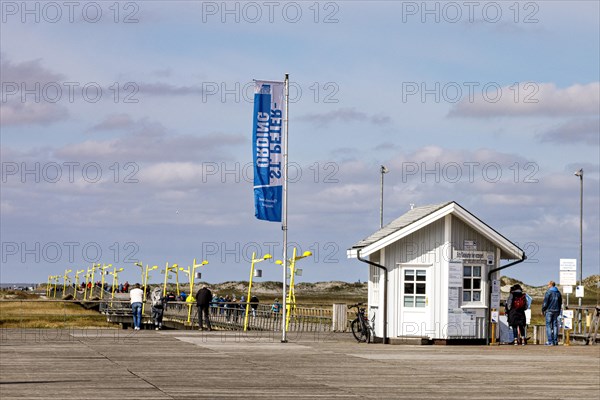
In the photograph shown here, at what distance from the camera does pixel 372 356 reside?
92.8 ft

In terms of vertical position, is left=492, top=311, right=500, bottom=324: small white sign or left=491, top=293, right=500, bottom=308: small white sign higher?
left=491, top=293, right=500, bottom=308: small white sign

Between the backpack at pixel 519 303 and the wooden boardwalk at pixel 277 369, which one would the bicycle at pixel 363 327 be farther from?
the backpack at pixel 519 303

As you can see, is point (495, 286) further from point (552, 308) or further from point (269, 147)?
point (269, 147)

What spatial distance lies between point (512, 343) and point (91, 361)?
15.5 meters

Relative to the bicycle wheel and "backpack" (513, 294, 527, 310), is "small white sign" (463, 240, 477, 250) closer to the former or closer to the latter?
"backpack" (513, 294, 527, 310)

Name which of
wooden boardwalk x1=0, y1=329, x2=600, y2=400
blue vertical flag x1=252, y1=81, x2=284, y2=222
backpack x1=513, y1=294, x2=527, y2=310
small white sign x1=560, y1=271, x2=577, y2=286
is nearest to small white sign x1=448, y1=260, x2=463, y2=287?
wooden boardwalk x1=0, y1=329, x2=600, y2=400

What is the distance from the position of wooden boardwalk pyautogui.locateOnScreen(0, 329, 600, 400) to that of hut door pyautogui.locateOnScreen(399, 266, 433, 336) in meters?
1.40

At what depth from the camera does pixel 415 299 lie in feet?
111

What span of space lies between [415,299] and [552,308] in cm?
466

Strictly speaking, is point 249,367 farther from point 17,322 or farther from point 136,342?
point 17,322

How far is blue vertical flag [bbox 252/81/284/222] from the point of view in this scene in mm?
32656

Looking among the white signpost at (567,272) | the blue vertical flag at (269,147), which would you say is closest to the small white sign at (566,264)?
the white signpost at (567,272)

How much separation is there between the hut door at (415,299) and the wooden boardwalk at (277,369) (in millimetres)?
1404

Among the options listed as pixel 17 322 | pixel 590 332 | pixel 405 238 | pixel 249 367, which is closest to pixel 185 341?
pixel 405 238
